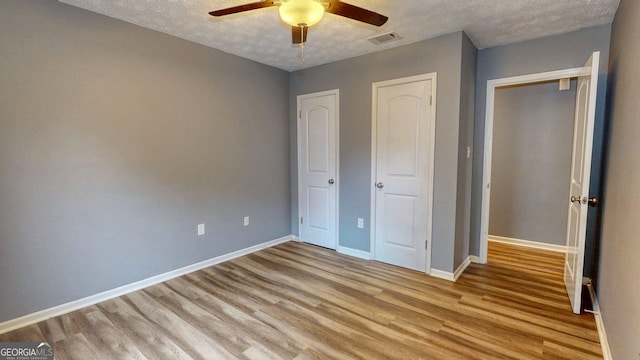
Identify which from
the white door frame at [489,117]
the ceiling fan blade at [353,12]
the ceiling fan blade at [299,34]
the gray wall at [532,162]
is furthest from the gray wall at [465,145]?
the ceiling fan blade at [299,34]

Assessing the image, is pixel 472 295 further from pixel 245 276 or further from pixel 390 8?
pixel 390 8

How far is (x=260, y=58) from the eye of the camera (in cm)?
363

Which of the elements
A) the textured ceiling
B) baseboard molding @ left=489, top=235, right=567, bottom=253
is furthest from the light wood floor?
the textured ceiling

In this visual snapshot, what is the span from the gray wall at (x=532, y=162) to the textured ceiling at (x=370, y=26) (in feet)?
4.15

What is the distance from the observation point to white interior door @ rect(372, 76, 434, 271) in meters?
3.11

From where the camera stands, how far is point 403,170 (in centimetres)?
328

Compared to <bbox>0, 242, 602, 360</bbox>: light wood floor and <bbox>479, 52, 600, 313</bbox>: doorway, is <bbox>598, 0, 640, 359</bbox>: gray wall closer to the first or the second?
<bbox>479, 52, 600, 313</bbox>: doorway

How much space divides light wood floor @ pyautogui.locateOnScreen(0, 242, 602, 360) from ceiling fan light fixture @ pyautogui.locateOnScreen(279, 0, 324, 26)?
2059 mm

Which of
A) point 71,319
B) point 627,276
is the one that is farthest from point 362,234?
point 71,319

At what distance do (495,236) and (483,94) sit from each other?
2.18 m

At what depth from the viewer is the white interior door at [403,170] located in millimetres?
3109

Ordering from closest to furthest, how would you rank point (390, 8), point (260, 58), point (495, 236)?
point (390, 8), point (260, 58), point (495, 236)

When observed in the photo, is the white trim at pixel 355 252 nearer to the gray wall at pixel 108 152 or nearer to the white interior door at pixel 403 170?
the white interior door at pixel 403 170

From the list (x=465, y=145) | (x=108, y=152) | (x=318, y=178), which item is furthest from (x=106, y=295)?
(x=465, y=145)
